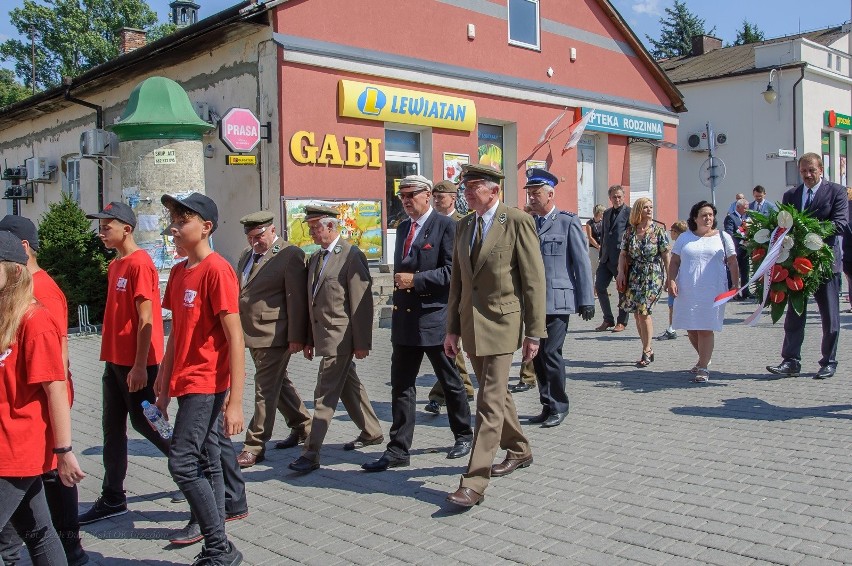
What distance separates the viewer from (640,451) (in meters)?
6.18

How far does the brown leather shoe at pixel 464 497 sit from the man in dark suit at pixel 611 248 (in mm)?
7694

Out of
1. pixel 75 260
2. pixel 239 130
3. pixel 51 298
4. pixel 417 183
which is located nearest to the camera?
pixel 51 298

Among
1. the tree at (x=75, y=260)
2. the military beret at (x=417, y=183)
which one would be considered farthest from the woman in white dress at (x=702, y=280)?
the tree at (x=75, y=260)

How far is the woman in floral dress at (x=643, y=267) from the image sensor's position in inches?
381

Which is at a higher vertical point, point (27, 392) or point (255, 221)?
point (255, 221)

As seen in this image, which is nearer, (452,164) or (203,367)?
(203,367)

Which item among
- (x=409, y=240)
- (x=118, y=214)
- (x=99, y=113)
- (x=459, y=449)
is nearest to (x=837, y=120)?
(x=99, y=113)

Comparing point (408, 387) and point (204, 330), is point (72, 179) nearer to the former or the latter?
point (408, 387)

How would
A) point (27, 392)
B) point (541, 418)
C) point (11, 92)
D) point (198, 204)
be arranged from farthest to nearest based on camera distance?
point (11, 92), point (541, 418), point (198, 204), point (27, 392)

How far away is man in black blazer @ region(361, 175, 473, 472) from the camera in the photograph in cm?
597

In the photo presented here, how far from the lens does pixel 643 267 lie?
985cm

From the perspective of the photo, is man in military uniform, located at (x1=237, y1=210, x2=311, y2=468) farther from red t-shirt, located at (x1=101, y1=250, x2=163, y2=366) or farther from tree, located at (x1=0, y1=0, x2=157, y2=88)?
tree, located at (x1=0, y1=0, x2=157, y2=88)

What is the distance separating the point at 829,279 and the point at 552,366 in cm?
318

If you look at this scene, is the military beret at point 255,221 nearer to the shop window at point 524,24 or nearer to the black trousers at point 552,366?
the black trousers at point 552,366
